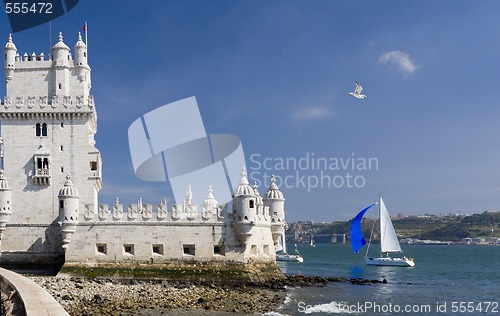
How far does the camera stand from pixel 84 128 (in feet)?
154

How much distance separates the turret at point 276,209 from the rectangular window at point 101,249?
1516cm

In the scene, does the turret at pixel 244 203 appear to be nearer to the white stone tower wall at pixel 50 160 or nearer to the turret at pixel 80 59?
the white stone tower wall at pixel 50 160

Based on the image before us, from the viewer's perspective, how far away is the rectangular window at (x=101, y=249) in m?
44.1

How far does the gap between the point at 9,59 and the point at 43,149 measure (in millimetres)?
8522

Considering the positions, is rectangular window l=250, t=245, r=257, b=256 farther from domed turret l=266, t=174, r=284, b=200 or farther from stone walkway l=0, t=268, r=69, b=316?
stone walkway l=0, t=268, r=69, b=316

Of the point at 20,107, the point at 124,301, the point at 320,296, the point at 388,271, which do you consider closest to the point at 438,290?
the point at 320,296

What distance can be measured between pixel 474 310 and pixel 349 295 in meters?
9.35

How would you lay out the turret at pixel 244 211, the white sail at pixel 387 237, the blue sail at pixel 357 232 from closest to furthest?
the turret at pixel 244 211 < the blue sail at pixel 357 232 < the white sail at pixel 387 237

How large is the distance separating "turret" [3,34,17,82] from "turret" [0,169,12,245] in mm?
8332

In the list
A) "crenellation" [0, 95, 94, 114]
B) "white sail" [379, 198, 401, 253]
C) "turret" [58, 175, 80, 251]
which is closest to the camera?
"turret" [58, 175, 80, 251]

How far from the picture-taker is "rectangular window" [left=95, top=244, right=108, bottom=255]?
145 ft

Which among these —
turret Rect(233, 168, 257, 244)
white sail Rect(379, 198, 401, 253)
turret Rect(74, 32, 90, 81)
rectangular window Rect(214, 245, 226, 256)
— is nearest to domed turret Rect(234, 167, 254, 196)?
turret Rect(233, 168, 257, 244)

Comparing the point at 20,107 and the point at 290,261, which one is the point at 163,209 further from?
the point at 290,261

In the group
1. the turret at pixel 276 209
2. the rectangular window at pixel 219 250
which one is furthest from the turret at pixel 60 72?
the turret at pixel 276 209
